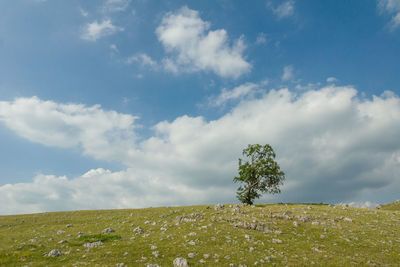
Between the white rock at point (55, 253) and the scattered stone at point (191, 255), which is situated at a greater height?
the scattered stone at point (191, 255)

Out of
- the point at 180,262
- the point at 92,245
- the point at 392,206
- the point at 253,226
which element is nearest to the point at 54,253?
the point at 92,245

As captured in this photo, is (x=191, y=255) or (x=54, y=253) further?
(x=54, y=253)

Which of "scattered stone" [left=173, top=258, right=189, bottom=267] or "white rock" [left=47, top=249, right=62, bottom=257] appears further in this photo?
"white rock" [left=47, top=249, right=62, bottom=257]

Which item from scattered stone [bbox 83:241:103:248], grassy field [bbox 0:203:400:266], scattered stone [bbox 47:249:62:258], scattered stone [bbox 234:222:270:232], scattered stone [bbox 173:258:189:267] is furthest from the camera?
scattered stone [bbox 234:222:270:232]

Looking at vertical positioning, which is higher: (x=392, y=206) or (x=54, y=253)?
(x=392, y=206)

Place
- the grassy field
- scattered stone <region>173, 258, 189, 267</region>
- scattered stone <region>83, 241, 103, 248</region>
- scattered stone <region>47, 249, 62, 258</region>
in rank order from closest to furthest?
scattered stone <region>173, 258, 189, 267</region>
the grassy field
scattered stone <region>47, 249, 62, 258</region>
scattered stone <region>83, 241, 103, 248</region>

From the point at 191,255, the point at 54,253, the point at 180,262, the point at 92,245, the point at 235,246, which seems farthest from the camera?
the point at 92,245

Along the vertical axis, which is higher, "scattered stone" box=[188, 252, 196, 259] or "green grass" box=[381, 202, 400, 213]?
"green grass" box=[381, 202, 400, 213]

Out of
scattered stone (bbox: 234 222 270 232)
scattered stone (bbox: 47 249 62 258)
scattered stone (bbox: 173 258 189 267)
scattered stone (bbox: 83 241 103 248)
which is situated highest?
scattered stone (bbox: 234 222 270 232)

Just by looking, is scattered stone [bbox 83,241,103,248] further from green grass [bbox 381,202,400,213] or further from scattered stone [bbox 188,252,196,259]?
green grass [bbox 381,202,400,213]

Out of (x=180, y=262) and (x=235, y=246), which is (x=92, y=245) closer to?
(x=180, y=262)

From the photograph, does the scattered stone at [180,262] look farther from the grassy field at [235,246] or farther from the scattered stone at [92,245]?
the scattered stone at [92,245]

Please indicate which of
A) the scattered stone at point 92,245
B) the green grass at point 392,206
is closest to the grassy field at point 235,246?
the scattered stone at point 92,245

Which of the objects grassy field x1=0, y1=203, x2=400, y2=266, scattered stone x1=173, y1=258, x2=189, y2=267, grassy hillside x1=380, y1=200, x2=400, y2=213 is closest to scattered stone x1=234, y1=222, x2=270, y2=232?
grassy field x1=0, y1=203, x2=400, y2=266
